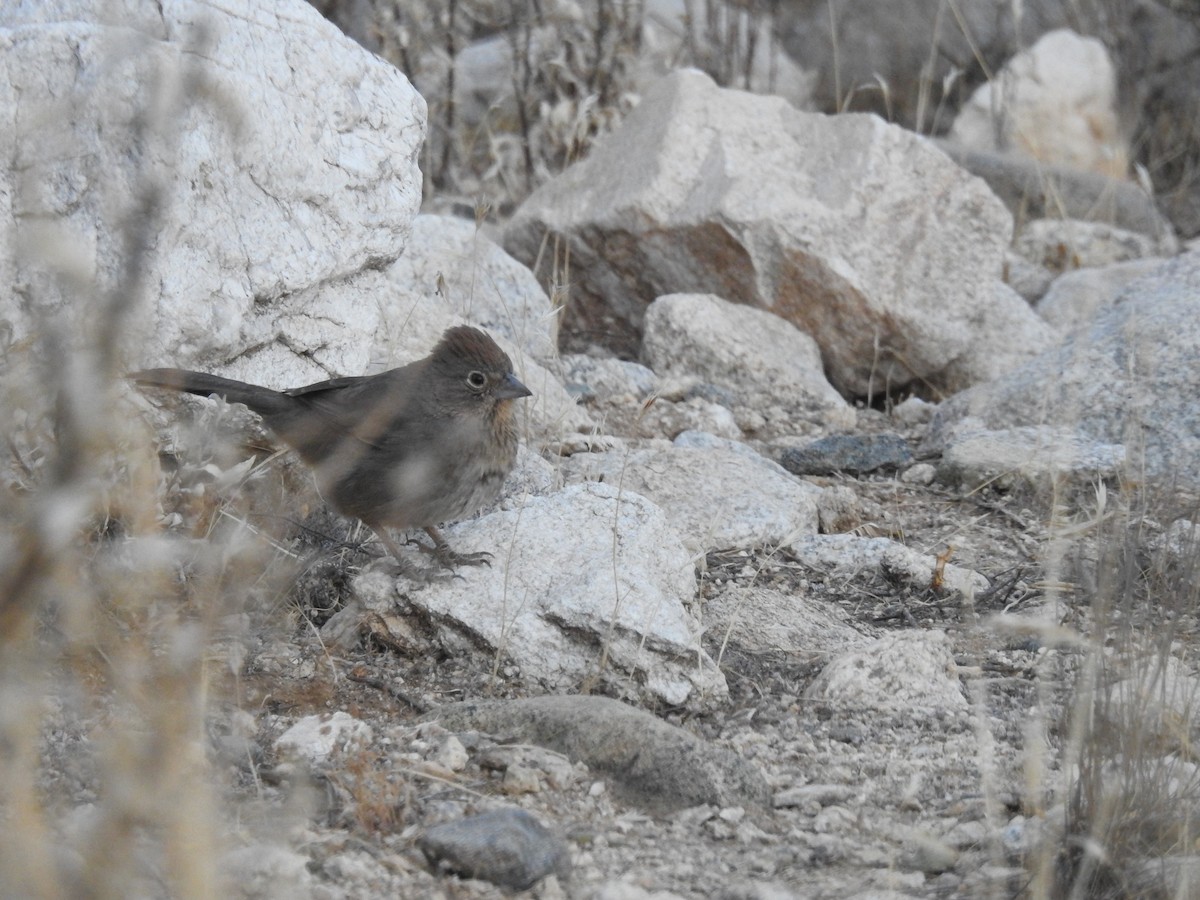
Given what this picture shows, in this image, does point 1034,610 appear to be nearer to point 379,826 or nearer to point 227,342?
point 379,826

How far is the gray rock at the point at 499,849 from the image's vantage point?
8.53 feet

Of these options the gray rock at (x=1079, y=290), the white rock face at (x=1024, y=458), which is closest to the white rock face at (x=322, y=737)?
the white rock face at (x=1024, y=458)

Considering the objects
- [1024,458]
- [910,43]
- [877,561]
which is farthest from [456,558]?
[910,43]

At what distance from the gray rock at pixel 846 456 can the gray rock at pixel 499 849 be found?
2.97 meters

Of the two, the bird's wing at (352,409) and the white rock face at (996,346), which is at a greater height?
the bird's wing at (352,409)

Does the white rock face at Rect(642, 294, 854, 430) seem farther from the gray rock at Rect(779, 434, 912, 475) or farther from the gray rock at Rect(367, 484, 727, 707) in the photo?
the gray rock at Rect(367, 484, 727, 707)

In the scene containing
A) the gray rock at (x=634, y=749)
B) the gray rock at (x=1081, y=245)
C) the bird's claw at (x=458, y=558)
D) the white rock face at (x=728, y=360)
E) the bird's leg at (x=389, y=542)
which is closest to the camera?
the gray rock at (x=634, y=749)

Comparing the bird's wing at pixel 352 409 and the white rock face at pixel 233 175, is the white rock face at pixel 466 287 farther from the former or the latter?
the bird's wing at pixel 352 409

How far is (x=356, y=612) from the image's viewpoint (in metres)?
3.86

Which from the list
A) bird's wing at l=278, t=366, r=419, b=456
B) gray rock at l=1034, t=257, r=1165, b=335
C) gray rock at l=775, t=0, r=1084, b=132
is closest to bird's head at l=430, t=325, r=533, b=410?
bird's wing at l=278, t=366, r=419, b=456

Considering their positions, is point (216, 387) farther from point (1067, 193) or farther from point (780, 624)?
point (1067, 193)

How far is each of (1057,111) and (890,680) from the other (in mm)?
7763

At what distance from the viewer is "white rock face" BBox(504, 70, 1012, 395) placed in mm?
6336

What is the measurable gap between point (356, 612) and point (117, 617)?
71 centimetres
